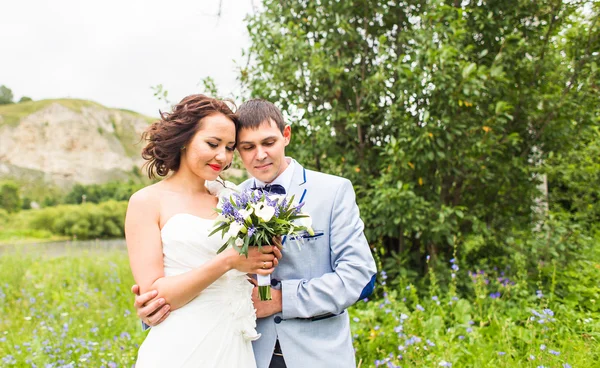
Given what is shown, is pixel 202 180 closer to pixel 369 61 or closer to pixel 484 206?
pixel 369 61

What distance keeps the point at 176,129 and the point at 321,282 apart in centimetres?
94

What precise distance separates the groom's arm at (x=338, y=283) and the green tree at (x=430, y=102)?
190 centimetres

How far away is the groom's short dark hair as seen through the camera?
6.60ft

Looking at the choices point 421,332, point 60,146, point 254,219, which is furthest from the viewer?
point 60,146

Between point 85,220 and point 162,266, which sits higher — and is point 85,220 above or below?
below

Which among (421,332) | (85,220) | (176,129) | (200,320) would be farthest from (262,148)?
(85,220)

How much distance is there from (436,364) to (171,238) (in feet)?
6.78

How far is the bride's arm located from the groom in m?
0.23

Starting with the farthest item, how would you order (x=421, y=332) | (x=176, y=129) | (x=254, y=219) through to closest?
(x=421, y=332) → (x=176, y=129) → (x=254, y=219)

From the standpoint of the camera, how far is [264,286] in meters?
1.82

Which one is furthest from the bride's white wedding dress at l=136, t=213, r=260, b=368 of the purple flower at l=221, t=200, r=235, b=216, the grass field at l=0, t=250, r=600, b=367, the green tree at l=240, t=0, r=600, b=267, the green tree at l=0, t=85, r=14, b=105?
the green tree at l=0, t=85, r=14, b=105

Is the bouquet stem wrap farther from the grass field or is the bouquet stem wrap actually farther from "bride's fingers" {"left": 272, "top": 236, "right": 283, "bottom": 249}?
the grass field

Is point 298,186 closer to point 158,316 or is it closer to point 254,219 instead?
point 254,219

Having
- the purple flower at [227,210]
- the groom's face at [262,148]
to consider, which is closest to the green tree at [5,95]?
the groom's face at [262,148]
